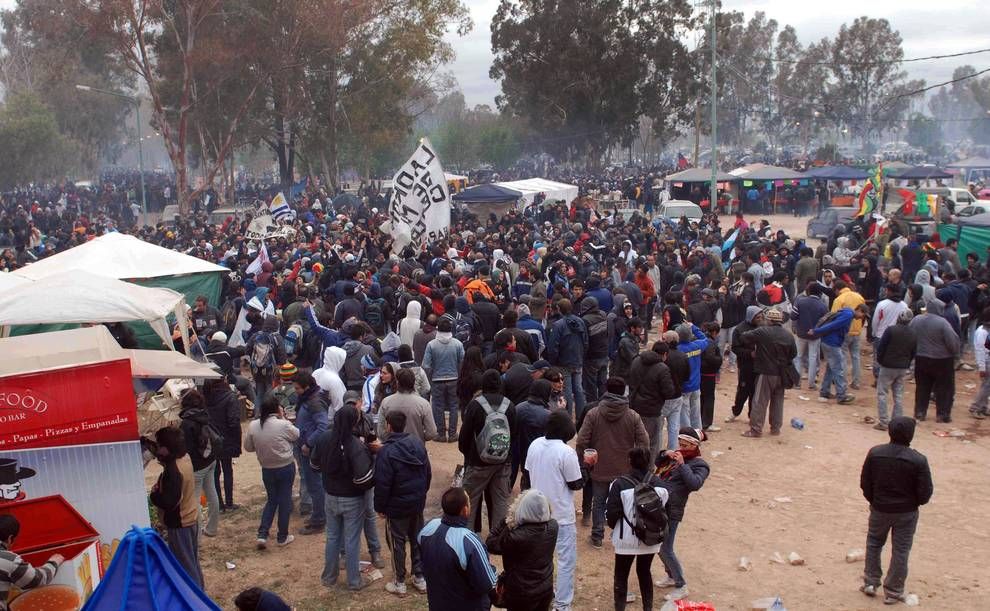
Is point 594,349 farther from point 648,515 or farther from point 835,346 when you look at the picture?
point 648,515

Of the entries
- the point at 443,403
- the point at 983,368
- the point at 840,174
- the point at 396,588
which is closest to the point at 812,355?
the point at 983,368

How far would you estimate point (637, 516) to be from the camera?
5.90m

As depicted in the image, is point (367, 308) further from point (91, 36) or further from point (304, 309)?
point (91, 36)

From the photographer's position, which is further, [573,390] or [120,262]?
[120,262]

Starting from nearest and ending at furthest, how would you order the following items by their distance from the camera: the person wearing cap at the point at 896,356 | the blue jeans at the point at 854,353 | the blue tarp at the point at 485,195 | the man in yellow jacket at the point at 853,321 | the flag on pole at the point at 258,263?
the person wearing cap at the point at 896,356 < the man in yellow jacket at the point at 853,321 < the blue jeans at the point at 854,353 < the flag on pole at the point at 258,263 < the blue tarp at the point at 485,195

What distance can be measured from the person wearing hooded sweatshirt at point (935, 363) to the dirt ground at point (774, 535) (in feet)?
0.89

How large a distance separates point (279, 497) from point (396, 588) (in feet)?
4.61

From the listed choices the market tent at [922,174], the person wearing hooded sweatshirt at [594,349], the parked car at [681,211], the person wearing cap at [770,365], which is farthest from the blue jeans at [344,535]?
the market tent at [922,174]

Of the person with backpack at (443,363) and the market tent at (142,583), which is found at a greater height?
the market tent at (142,583)

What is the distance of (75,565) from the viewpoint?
5559 millimetres

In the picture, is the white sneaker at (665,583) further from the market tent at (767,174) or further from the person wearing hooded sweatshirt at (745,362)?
the market tent at (767,174)

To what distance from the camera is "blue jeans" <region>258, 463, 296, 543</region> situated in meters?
7.47

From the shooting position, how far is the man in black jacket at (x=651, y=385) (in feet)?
27.0

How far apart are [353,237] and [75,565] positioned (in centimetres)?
1457
